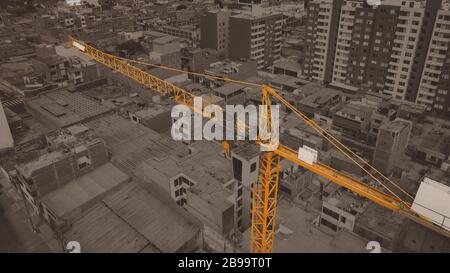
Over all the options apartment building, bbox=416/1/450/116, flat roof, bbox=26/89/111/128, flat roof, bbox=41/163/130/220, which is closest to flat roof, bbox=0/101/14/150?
flat roof, bbox=26/89/111/128

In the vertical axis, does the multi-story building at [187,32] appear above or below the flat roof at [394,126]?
above

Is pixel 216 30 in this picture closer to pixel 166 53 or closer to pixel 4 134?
pixel 166 53

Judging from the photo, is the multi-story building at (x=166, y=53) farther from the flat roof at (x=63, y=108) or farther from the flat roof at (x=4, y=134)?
the flat roof at (x=4, y=134)

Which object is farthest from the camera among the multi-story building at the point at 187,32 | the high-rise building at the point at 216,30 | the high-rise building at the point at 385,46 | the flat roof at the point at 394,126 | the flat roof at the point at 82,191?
the multi-story building at the point at 187,32

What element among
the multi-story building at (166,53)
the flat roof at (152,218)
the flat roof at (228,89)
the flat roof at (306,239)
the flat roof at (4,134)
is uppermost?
the multi-story building at (166,53)

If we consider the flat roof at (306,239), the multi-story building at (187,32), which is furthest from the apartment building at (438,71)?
the multi-story building at (187,32)

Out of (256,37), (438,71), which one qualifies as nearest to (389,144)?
(438,71)
